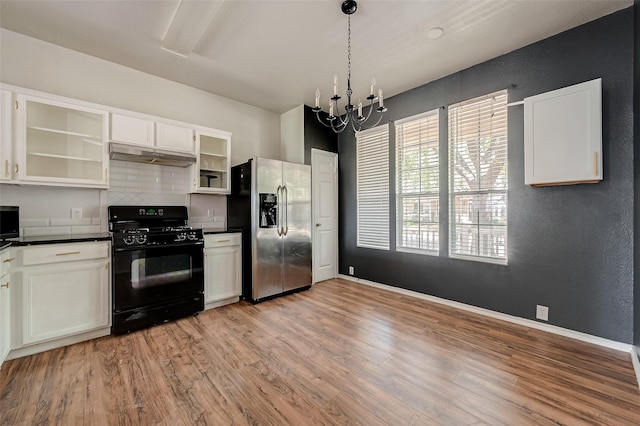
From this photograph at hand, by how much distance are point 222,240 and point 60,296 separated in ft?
4.99

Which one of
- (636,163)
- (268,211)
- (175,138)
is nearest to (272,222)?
(268,211)

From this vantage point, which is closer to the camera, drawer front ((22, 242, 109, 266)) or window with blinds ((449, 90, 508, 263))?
drawer front ((22, 242, 109, 266))

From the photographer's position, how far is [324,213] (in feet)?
14.9

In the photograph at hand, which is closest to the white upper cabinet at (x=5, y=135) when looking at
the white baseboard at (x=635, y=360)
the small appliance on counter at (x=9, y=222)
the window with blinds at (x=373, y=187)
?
the small appliance on counter at (x=9, y=222)

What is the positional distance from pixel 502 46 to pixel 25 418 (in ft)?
15.6

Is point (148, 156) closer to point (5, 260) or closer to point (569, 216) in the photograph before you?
point (5, 260)

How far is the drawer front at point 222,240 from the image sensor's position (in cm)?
328

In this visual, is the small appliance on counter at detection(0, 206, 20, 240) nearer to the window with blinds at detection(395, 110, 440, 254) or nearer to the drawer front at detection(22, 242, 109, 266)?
the drawer front at detection(22, 242, 109, 266)

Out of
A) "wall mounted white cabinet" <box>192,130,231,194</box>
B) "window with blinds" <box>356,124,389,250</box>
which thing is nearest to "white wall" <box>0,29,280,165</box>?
"wall mounted white cabinet" <box>192,130,231,194</box>

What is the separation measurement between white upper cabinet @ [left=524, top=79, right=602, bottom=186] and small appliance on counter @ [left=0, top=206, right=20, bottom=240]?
4.62m

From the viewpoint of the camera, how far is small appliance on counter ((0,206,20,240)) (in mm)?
2209

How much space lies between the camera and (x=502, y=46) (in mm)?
2795

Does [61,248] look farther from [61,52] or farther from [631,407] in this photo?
[631,407]

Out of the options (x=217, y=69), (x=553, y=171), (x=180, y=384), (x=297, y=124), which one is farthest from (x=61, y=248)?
(x=553, y=171)
